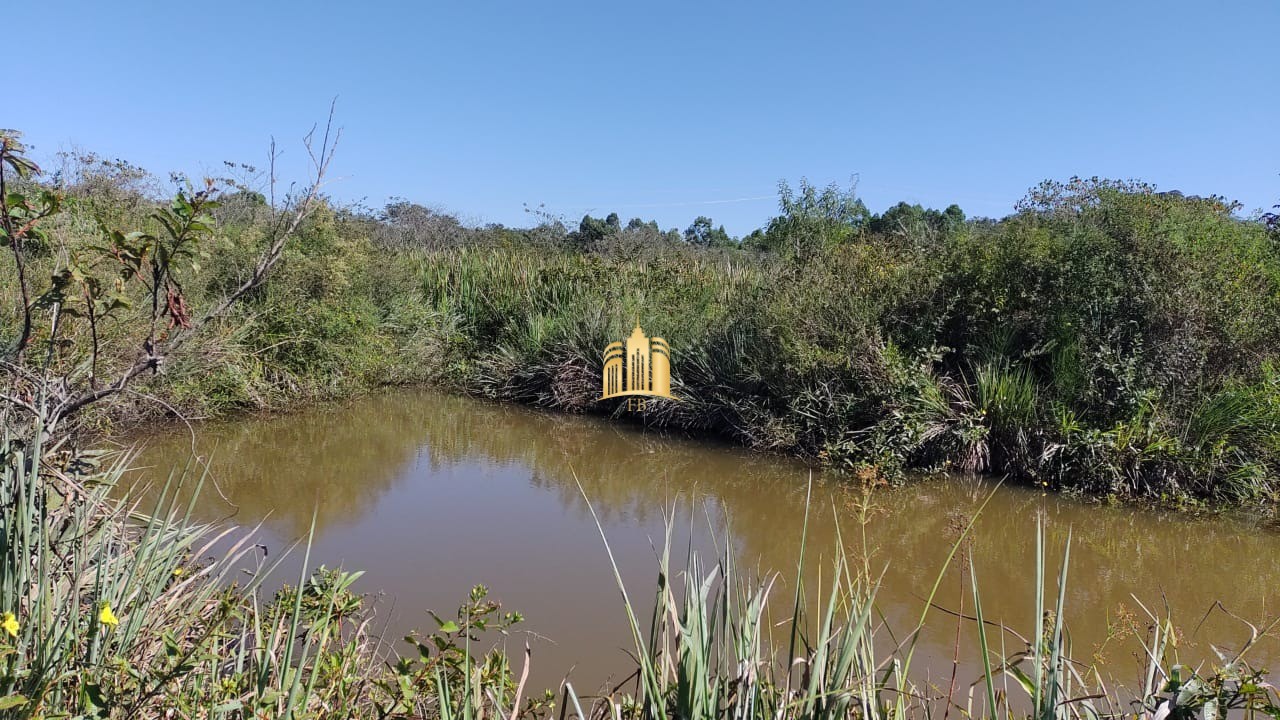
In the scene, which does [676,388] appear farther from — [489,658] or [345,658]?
[345,658]

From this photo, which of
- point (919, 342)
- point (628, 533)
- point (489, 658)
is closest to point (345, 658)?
point (489, 658)

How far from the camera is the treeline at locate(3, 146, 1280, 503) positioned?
6.93 meters

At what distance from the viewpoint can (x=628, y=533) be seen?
20.6 feet

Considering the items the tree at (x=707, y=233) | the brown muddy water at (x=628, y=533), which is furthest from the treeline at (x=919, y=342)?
the tree at (x=707, y=233)

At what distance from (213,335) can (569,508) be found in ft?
15.2

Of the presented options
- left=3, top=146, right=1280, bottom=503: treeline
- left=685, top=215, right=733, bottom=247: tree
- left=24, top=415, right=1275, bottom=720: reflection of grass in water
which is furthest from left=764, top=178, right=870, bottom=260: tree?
left=685, top=215, right=733, bottom=247: tree

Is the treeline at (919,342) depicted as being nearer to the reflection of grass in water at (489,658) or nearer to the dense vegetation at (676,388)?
the dense vegetation at (676,388)

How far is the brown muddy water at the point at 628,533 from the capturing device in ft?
14.8

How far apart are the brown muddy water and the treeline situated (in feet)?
1.56

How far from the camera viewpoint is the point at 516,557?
18.2ft

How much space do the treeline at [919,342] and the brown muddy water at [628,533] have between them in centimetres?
47

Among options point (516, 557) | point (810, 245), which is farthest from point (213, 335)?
point (810, 245)

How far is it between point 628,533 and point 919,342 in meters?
3.83

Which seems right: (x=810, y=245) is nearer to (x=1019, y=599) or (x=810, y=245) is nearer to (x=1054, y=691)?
(x=1019, y=599)
